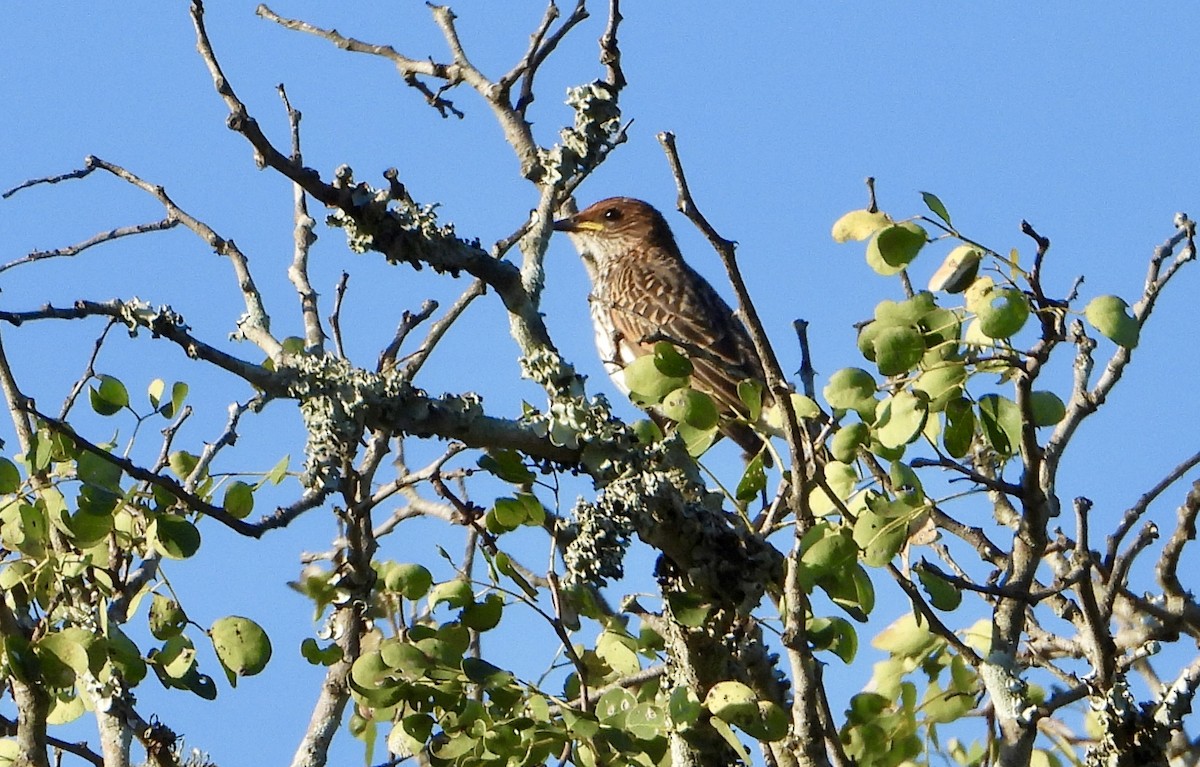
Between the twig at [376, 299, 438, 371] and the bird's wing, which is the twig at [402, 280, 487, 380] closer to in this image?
the twig at [376, 299, 438, 371]

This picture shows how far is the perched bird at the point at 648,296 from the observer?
331 inches

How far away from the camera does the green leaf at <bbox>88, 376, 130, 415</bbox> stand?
3.62m

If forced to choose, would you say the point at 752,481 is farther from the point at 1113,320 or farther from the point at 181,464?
the point at 181,464

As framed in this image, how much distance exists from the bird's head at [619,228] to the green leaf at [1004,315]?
7.78 m

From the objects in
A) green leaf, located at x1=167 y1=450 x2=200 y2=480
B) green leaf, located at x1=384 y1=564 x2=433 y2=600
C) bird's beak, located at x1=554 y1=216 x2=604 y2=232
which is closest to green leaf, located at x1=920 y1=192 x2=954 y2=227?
green leaf, located at x1=384 y1=564 x2=433 y2=600

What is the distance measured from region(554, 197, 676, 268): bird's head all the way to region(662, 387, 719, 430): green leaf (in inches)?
286

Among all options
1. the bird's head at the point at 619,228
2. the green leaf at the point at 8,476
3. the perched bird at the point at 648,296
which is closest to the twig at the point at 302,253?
the green leaf at the point at 8,476

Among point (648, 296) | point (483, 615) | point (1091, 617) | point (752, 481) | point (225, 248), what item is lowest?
point (1091, 617)

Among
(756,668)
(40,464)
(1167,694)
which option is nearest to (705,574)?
(756,668)

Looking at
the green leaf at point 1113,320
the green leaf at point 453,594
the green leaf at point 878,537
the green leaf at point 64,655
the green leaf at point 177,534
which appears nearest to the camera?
the green leaf at point 1113,320

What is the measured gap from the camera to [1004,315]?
2.83 meters

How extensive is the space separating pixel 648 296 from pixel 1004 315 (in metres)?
6.77

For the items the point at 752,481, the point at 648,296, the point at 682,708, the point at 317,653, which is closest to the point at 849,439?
the point at 752,481

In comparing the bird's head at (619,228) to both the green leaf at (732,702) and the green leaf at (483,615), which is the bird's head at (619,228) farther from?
the green leaf at (732,702)
